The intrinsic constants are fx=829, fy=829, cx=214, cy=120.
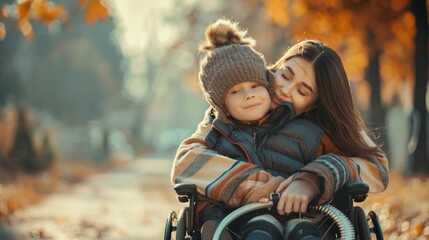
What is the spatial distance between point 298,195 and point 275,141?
42 centimetres

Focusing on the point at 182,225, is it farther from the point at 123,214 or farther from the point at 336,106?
the point at 123,214

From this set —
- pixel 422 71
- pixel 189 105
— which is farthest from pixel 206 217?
pixel 189 105

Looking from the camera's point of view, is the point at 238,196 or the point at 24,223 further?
Result: the point at 24,223

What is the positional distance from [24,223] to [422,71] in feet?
24.9

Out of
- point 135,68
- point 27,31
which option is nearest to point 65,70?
point 135,68

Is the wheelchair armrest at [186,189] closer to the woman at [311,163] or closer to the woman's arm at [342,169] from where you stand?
the woman at [311,163]

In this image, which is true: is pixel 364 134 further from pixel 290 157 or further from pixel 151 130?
pixel 151 130

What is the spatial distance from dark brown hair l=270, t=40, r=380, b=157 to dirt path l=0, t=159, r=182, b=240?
15.0ft

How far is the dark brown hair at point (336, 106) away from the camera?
4.35 meters

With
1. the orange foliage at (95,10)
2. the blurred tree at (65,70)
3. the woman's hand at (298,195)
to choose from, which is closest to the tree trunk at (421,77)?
the orange foliage at (95,10)

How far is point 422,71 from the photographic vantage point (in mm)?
14289

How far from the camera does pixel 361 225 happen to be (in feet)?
13.4

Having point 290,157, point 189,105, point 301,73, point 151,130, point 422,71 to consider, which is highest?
point 189,105

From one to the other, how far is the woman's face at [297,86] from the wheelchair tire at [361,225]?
0.66 meters
